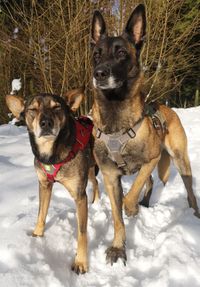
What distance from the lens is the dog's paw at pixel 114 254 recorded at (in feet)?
11.0

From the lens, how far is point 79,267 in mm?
3260

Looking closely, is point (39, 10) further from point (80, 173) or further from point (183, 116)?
point (80, 173)

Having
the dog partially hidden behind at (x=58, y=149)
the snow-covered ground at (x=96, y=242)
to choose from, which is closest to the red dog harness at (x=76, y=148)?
the dog partially hidden behind at (x=58, y=149)

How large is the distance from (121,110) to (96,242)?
1290 mm

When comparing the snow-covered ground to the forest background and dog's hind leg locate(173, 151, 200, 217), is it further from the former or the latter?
the forest background

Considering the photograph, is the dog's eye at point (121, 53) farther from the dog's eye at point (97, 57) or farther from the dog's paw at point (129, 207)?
the dog's paw at point (129, 207)

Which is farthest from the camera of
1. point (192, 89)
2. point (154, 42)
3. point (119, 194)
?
point (192, 89)

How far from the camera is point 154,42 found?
465 inches

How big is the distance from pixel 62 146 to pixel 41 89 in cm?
867

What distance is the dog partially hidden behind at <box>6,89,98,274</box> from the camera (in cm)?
334

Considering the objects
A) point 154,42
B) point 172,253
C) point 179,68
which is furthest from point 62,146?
point 179,68

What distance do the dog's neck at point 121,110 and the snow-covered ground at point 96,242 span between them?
3.44 ft

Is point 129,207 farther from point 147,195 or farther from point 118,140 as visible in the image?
point 147,195

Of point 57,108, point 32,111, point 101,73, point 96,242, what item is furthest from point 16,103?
point 96,242
